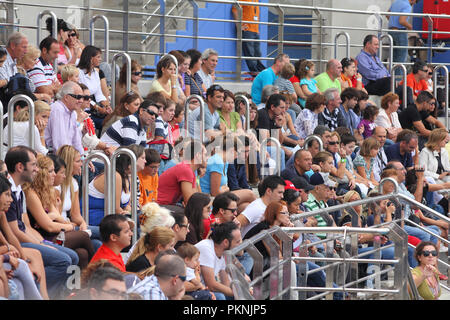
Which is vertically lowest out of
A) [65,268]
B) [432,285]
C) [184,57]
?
[432,285]

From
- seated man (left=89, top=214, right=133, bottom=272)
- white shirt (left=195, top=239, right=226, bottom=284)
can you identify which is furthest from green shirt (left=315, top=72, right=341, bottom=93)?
seated man (left=89, top=214, right=133, bottom=272)

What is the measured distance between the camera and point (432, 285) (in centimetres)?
836

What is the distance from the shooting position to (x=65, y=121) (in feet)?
25.9

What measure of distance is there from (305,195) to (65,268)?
3.17 m

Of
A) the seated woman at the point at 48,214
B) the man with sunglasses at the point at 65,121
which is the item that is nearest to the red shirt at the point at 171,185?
the man with sunglasses at the point at 65,121

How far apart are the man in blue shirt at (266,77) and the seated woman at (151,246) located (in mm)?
5986

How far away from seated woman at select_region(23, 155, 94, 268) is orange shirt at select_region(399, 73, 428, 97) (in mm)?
8257

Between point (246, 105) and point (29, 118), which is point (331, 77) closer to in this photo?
point (246, 105)

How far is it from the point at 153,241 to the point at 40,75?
3.62 m

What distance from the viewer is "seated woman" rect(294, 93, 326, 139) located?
1094 centimetres

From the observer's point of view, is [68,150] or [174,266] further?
[68,150]

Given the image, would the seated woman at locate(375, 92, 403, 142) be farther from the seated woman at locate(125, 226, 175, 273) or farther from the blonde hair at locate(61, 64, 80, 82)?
the seated woman at locate(125, 226, 175, 273)
